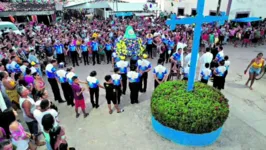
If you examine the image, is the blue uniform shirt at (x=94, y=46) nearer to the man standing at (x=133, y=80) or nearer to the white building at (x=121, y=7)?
the man standing at (x=133, y=80)

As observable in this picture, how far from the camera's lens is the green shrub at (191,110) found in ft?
15.0

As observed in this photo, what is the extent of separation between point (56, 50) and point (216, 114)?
27.9ft

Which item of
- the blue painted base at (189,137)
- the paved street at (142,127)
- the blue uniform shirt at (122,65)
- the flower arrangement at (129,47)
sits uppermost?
the flower arrangement at (129,47)

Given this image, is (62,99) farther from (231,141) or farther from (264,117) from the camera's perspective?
(264,117)

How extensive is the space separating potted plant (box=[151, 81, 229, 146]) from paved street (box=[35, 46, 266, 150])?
0.27m

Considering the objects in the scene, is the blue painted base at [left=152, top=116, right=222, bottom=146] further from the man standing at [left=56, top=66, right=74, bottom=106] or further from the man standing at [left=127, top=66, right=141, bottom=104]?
the man standing at [left=56, top=66, right=74, bottom=106]

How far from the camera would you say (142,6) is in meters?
23.3

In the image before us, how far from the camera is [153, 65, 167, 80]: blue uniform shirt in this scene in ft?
22.6

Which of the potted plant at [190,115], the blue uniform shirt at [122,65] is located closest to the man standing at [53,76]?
the blue uniform shirt at [122,65]

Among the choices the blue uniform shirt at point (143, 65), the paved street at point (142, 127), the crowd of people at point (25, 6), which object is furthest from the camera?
the crowd of people at point (25, 6)

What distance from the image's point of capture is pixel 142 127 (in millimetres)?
5785

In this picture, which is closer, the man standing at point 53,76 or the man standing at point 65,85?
the man standing at point 65,85

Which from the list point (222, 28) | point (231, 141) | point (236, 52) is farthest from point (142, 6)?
point (231, 141)

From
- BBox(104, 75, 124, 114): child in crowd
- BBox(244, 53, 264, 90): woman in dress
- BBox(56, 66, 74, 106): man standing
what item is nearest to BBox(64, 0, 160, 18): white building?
BBox(56, 66, 74, 106): man standing
